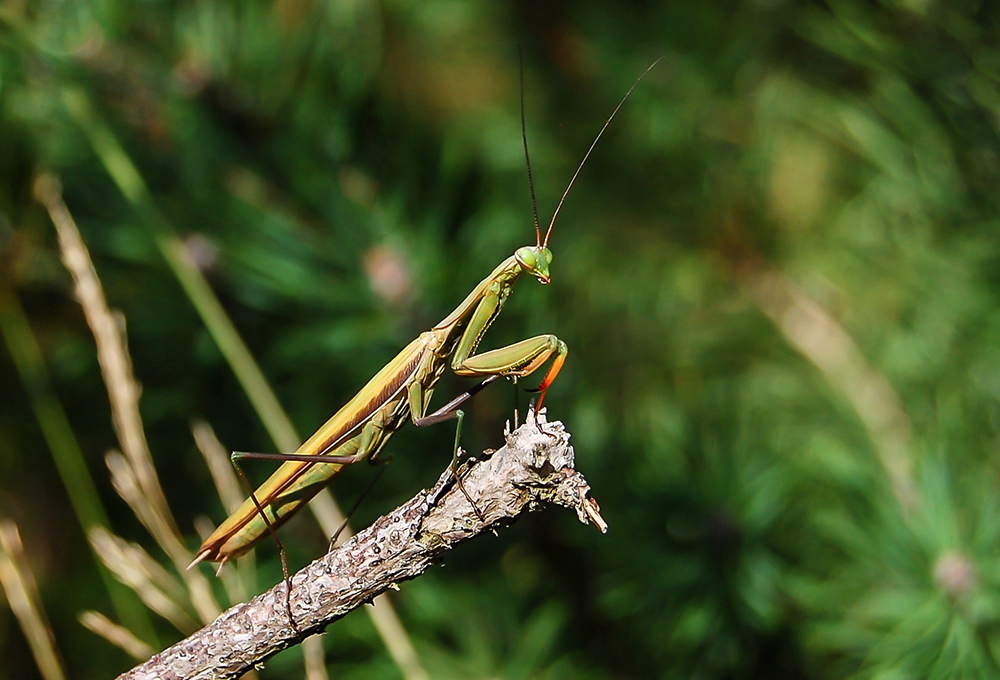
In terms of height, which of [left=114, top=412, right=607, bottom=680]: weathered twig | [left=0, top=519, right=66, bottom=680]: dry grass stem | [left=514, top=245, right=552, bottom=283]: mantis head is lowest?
[left=114, top=412, right=607, bottom=680]: weathered twig

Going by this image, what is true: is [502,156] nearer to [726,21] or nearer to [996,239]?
[726,21]

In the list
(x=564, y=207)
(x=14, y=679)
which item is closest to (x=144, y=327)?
(x=14, y=679)

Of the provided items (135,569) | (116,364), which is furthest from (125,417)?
(135,569)

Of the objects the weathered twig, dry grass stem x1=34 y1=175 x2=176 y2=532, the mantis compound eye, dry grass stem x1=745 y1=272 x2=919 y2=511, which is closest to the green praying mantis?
Answer: the mantis compound eye

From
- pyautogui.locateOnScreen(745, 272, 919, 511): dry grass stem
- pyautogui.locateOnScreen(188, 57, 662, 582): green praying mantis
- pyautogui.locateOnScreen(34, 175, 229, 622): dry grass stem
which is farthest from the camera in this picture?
pyautogui.locateOnScreen(745, 272, 919, 511): dry grass stem

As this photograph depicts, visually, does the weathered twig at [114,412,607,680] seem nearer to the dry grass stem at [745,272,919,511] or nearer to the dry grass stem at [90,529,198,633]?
the dry grass stem at [90,529,198,633]

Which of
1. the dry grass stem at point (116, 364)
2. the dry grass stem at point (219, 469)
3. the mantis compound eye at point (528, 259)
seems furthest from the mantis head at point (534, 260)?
the dry grass stem at point (116, 364)

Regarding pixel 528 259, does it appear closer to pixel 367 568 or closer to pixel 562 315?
pixel 562 315

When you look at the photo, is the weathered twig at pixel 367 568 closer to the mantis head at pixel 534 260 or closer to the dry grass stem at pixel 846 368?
the mantis head at pixel 534 260
